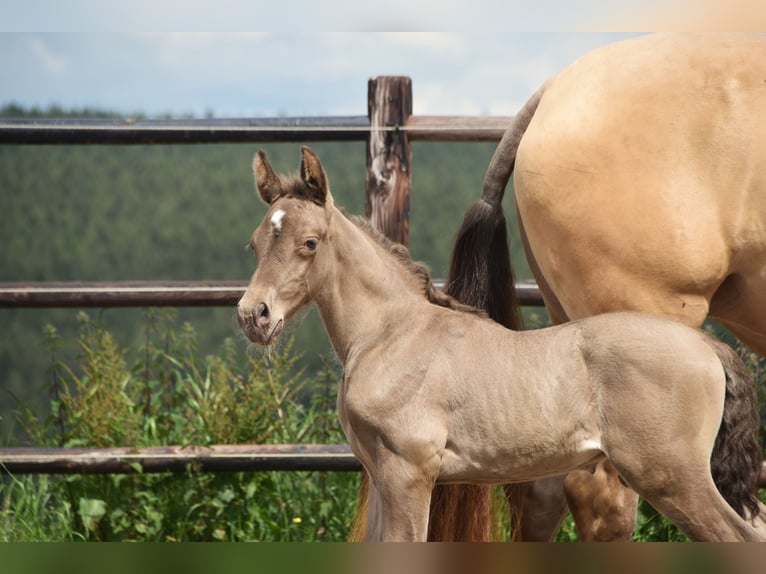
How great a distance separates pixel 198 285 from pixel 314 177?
1.34 meters

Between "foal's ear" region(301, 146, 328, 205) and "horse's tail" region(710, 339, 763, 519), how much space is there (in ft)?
2.81

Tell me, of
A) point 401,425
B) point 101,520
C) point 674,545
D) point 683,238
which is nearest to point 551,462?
point 401,425

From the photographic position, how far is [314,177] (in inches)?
70.7

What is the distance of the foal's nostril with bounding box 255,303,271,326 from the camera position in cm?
169

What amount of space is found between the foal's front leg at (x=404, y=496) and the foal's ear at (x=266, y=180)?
58cm

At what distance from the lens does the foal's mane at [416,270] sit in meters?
1.94

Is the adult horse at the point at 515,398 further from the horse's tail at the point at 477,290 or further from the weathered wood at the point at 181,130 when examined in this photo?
the weathered wood at the point at 181,130

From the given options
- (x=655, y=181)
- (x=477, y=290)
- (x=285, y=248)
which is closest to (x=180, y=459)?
(x=477, y=290)

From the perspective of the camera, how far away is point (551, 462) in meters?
1.71

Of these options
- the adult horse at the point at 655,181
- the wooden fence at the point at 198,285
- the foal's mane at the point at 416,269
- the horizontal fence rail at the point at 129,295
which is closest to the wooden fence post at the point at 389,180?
the wooden fence at the point at 198,285

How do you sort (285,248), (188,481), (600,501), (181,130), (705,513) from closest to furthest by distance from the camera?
(705,513), (285,248), (600,501), (181,130), (188,481)

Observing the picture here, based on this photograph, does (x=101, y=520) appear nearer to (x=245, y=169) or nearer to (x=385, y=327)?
(x=385, y=327)

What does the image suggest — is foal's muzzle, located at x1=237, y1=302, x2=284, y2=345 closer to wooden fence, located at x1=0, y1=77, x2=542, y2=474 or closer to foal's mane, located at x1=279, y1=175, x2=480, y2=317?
foal's mane, located at x1=279, y1=175, x2=480, y2=317

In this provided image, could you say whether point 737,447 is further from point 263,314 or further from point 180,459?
point 180,459
